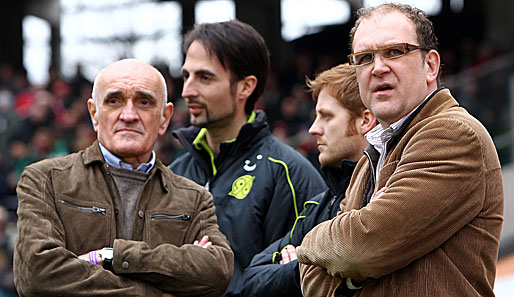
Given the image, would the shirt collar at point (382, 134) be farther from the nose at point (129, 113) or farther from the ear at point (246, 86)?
the ear at point (246, 86)

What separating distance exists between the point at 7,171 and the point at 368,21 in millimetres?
9350

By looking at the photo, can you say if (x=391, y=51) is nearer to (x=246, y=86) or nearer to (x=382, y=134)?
(x=382, y=134)

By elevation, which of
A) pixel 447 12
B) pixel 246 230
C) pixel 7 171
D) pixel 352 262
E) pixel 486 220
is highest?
pixel 486 220

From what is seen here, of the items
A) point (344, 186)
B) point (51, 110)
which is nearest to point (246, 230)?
point (344, 186)

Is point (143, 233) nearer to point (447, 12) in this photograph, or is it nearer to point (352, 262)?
point (352, 262)

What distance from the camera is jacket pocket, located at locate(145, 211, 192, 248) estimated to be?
2672 millimetres

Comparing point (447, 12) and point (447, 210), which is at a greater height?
point (447, 210)

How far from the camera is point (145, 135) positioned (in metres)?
2.78

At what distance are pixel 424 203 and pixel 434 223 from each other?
2.6 inches

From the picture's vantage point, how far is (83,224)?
258cm

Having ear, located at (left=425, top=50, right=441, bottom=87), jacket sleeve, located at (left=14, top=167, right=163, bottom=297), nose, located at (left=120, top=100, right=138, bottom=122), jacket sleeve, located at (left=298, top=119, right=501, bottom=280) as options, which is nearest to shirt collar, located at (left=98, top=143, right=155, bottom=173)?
nose, located at (left=120, top=100, right=138, bottom=122)

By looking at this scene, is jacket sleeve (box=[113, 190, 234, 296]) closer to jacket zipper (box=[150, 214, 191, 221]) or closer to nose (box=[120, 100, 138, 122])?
jacket zipper (box=[150, 214, 191, 221])

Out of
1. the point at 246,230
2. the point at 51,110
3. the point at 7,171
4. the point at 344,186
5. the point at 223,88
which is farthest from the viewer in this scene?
the point at 51,110

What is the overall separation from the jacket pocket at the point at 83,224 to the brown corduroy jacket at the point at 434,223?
3.04 ft
